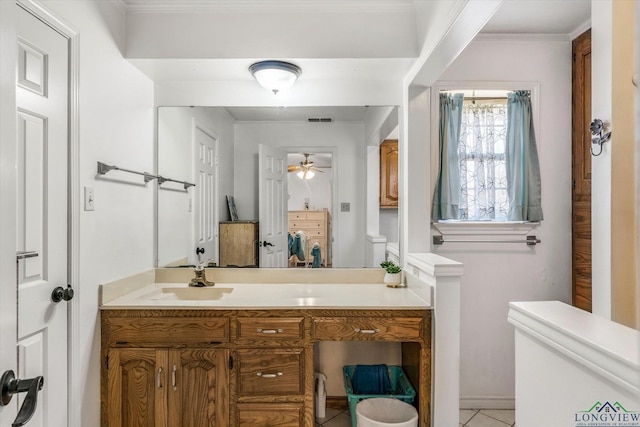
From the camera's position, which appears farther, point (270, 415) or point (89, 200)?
point (270, 415)

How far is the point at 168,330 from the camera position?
1810 millimetres

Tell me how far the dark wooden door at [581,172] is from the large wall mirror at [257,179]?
1.24 metres

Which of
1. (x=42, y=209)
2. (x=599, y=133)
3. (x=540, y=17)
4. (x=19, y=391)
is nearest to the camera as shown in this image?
(x=19, y=391)

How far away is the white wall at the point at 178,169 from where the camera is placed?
237cm

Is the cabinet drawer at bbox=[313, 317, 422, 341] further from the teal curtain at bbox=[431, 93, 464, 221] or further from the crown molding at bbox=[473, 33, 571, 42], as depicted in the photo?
the crown molding at bbox=[473, 33, 571, 42]

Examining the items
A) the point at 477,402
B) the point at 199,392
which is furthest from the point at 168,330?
the point at 477,402

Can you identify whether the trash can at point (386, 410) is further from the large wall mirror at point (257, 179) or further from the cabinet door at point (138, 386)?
the cabinet door at point (138, 386)

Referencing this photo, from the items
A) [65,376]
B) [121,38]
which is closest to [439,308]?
[65,376]

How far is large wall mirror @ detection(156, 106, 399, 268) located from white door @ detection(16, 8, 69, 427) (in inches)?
33.5

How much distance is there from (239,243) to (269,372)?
954 millimetres

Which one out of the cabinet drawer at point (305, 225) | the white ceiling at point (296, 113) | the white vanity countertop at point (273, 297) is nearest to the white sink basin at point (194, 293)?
the white vanity countertop at point (273, 297)

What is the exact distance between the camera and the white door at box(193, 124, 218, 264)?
8.02 feet

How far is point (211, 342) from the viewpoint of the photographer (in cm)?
180

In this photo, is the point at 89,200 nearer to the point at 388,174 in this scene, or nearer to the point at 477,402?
the point at 388,174
